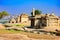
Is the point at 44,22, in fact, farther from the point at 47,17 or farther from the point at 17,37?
the point at 17,37

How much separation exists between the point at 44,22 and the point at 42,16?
1938 millimetres

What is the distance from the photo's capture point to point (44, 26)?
46188mm

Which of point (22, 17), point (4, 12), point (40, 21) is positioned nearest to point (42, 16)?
point (40, 21)

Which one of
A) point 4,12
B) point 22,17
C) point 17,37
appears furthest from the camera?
point 4,12

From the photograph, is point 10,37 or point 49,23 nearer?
point 10,37

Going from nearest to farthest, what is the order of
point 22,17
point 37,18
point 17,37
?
point 17,37, point 37,18, point 22,17

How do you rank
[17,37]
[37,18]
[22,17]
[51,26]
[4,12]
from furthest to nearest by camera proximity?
[4,12] → [22,17] → [37,18] → [51,26] → [17,37]

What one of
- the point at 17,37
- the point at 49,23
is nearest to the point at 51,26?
the point at 49,23

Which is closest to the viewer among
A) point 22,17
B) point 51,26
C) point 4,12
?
point 51,26

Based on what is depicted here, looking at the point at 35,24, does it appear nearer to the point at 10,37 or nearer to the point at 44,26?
the point at 44,26

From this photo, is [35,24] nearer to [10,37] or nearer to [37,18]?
[37,18]

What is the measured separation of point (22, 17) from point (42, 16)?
28369 mm

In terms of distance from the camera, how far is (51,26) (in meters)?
45.8

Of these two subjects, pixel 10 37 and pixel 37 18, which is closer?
pixel 10 37
